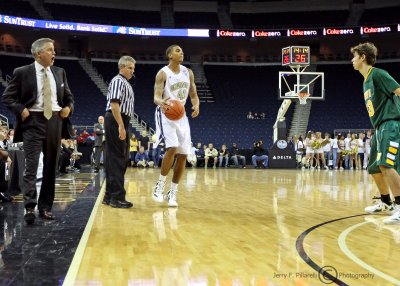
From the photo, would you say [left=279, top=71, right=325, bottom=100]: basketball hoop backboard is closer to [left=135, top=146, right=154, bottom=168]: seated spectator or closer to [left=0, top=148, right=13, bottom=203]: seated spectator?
[left=135, top=146, right=154, bottom=168]: seated spectator

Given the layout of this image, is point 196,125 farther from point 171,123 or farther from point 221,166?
point 171,123

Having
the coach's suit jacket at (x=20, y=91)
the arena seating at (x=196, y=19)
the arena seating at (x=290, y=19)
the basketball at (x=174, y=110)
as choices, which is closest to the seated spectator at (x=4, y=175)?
the coach's suit jacket at (x=20, y=91)

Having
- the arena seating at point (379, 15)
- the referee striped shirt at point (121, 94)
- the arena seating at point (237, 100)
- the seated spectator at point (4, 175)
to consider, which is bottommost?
the seated spectator at point (4, 175)

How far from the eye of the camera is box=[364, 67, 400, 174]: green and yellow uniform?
3.94 m

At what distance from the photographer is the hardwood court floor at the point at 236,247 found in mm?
2098

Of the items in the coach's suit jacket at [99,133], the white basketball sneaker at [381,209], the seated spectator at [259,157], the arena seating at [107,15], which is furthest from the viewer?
the arena seating at [107,15]

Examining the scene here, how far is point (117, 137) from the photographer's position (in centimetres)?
483

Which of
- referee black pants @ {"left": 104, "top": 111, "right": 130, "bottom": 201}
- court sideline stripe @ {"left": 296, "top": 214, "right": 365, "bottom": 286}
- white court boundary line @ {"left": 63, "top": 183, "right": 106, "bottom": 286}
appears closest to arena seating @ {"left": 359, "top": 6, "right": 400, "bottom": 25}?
referee black pants @ {"left": 104, "top": 111, "right": 130, "bottom": 201}

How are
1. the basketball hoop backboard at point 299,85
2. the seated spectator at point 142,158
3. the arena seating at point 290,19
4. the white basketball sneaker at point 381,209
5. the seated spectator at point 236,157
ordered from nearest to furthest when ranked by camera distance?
1. the white basketball sneaker at point 381,209
2. the seated spectator at point 142,158
3. the basketball hoop backboard at point 299,85
4. the seated spectator at point 236,157
5. the arena seating at point 290,19

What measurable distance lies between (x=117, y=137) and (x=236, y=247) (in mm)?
2507

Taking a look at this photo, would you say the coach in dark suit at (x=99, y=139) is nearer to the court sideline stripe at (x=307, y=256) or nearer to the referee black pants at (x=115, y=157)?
the referee black pants at (x=115, y=157)

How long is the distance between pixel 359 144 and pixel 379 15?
12.8 meters

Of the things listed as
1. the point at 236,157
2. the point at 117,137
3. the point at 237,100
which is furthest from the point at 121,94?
the point at 237,100

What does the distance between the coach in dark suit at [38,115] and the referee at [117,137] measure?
0.90m
